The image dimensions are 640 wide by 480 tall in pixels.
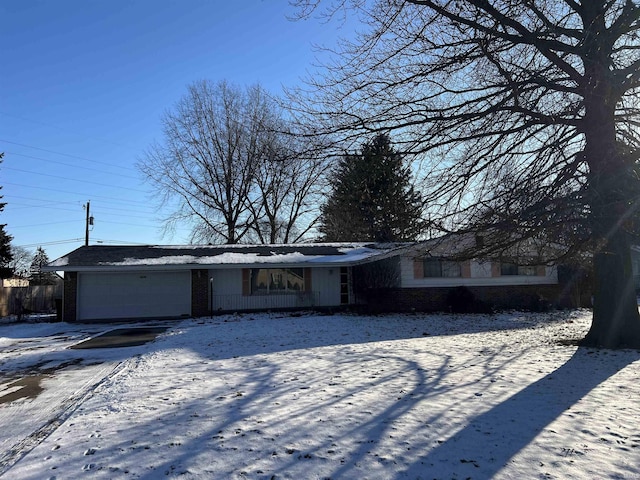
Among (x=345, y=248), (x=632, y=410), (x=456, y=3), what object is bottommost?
(x=632, y=410)

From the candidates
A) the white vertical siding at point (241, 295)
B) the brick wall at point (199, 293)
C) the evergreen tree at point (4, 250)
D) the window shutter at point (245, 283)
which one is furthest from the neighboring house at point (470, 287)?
the evergreen tree at point (4, 250)

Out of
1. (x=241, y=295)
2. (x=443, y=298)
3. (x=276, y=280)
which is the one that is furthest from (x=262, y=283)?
(x=443, y=298)

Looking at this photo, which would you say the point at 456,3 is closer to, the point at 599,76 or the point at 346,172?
the point at 599,76

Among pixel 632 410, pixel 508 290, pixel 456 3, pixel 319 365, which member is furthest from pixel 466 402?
pixel 508 290

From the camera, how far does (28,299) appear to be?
25.8m

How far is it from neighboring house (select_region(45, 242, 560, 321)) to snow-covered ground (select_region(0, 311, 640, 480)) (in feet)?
30.1

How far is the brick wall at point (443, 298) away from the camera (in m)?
20.5

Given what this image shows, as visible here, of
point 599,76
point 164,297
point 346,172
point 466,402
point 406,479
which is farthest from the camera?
point 164,297

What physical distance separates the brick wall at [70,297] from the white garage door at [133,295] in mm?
191

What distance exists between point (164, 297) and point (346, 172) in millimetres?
13961

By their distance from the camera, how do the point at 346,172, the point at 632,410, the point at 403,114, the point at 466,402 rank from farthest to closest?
the point at 346,172, the point at 403,114, the point at 466,402, the point at 632,410

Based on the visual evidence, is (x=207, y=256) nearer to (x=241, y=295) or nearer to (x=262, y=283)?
(x=241, y=295)

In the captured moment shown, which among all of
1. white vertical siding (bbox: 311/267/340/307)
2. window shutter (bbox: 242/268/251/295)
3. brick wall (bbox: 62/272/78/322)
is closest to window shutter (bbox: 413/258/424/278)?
white vertical siding (bbox: 311/267/340/307)

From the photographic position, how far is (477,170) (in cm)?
921
